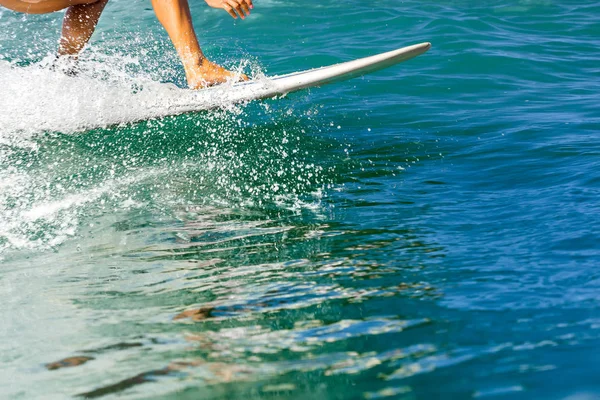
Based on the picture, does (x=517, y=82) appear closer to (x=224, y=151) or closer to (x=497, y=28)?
(x=497, y=28)

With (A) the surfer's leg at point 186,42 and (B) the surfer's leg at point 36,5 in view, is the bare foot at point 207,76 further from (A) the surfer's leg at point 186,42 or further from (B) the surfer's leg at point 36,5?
(B) the surfer's leg at point 36,5

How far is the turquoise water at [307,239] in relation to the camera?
86.8 inches

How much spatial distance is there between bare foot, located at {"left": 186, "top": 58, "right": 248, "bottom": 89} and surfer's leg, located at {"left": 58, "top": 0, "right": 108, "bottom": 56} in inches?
36.5

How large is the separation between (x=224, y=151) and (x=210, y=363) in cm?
294

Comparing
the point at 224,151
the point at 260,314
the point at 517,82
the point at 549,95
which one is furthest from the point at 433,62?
the point at 260,314

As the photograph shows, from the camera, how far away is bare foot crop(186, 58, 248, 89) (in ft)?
15.4

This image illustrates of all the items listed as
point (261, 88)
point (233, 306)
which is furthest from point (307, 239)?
point (261, 88)

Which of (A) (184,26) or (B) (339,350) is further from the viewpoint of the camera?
(A) (184,26)

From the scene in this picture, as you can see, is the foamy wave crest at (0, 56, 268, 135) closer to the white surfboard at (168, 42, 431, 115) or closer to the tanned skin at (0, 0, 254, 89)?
the white surfboard at (168, 42, 431, 115)

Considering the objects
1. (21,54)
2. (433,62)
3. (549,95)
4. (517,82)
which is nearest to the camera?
(549,95)

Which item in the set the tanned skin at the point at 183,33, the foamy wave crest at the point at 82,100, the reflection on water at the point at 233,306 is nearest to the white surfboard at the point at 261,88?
the foamy wave crest at the point at 82,100

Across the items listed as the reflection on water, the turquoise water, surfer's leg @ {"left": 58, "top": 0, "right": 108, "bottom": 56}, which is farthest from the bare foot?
the reflection on water

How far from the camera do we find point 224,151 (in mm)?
5055

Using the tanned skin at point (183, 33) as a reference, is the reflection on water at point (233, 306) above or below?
below
